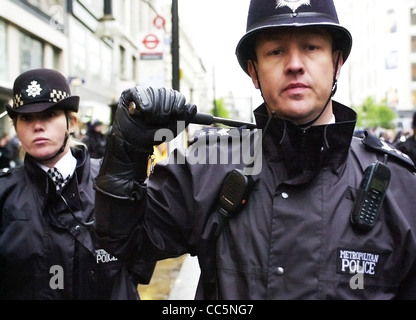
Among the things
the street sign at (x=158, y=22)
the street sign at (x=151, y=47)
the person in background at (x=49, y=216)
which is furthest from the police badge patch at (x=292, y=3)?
the street sign at (x=158, y=22)

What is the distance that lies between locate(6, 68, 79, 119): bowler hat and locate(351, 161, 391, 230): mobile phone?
176 centimetres

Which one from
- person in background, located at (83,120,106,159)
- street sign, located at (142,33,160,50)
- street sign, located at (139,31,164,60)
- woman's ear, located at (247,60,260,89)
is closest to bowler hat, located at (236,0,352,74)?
woman's ear, located at (247,60,260,89)

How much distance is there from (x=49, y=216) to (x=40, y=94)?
0.67 meters

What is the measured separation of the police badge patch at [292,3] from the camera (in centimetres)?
166

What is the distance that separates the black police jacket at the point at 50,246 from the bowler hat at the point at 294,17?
130 cm

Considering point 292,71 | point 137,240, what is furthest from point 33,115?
point 292,71

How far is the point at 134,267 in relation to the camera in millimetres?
2611

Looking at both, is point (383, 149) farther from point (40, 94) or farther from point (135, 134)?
point (40, 94)

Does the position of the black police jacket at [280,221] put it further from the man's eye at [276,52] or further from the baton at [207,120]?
the man's eye at [276,52]

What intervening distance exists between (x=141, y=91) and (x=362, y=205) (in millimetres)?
763

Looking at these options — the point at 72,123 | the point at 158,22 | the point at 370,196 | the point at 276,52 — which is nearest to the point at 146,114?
the point at 276,52

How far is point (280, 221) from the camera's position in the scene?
1576 millimetres

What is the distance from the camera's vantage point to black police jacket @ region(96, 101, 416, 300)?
1.54 meters
